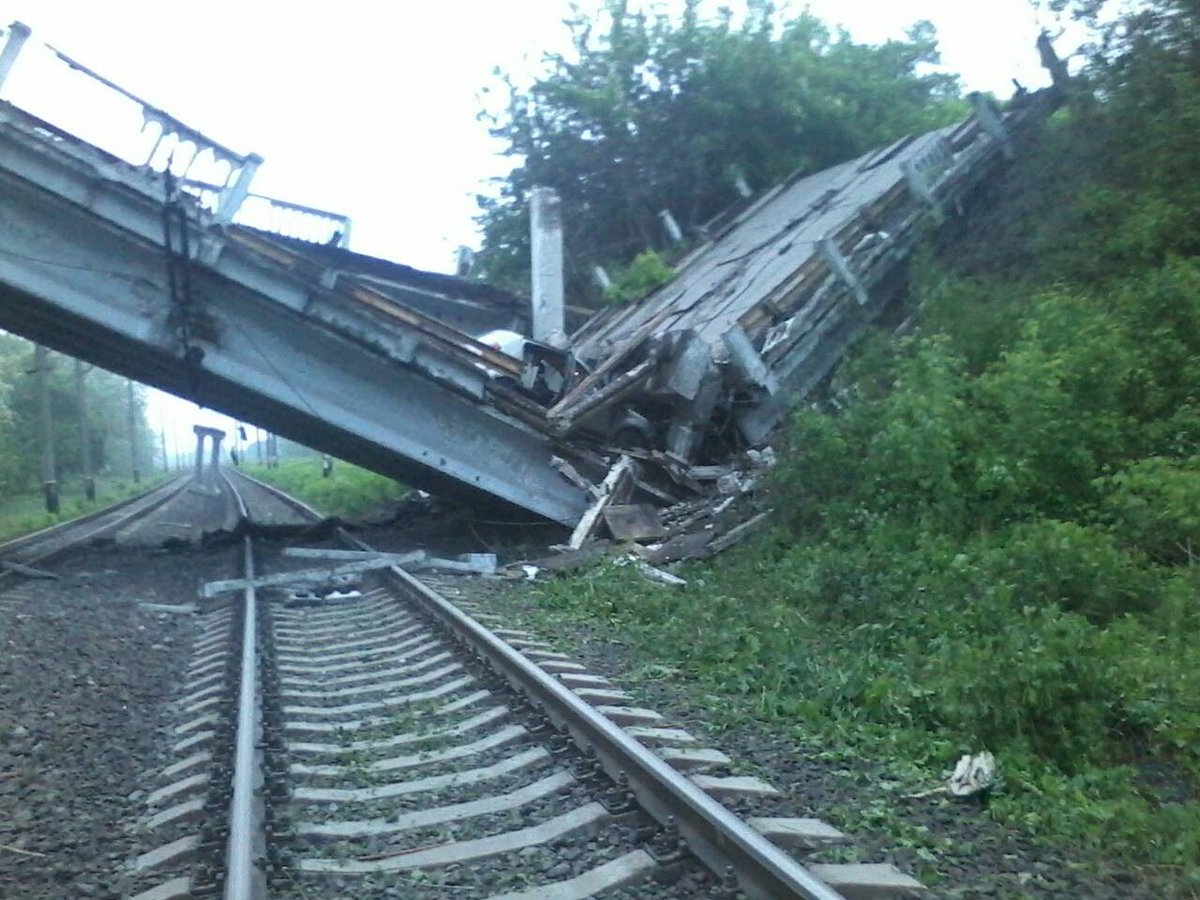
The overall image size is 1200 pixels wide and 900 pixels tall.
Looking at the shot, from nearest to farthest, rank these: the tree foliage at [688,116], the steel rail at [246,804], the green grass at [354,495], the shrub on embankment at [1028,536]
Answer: the steel rail at [246,804] → the shrub on embankment at [1028,536] → the tree foliage at [688,116] → the green grass at [354,495]

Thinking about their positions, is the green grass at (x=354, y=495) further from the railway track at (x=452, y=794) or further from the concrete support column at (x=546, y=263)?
the railway track at (x=452, y=794)

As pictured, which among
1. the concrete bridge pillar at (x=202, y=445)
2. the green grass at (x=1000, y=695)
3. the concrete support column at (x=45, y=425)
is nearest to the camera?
the green grass at (x=1000, y=695)

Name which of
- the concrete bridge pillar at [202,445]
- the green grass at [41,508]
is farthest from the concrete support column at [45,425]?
the concrete bridge pillar at [202,445]

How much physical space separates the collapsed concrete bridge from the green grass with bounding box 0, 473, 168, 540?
12739 mm

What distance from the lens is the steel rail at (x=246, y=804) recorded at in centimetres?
471

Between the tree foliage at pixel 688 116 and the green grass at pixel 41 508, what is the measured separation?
44.1 ft

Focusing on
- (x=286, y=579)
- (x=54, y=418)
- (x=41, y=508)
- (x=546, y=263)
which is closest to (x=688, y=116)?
(x=546, y=263)

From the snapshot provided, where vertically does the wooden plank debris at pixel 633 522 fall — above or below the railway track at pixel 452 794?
above

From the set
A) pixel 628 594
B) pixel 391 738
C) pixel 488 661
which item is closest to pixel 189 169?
pixel 628 594

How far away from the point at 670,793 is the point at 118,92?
1180 centimetres

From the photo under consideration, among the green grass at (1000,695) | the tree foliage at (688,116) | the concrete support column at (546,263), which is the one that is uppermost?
the tree foliage at (688,116)

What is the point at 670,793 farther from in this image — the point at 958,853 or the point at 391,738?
the point at 391,738

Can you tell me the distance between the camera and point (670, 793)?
17.2 feet

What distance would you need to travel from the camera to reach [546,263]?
68.9 ft
